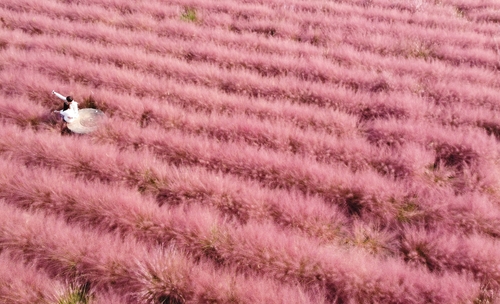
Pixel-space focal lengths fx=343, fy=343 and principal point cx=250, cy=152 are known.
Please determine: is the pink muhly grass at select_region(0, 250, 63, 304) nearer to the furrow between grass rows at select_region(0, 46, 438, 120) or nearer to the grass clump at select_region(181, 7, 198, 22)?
the furrow between grass rows at select_region(0, 46, 438, 120)

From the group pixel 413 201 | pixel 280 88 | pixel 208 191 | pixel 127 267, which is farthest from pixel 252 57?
pixel 127 267

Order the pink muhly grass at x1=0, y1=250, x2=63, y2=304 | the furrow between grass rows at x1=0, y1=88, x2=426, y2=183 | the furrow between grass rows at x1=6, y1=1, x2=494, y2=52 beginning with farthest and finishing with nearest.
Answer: the furrow between grass rows at x1=6, y1=1, x2=494, y2=52 → the furrow between grass rows at x1=0, y1=88, x2=426, y2=183 → the pink muhly grass at x1=0, y1=250, x2=63, y2=304

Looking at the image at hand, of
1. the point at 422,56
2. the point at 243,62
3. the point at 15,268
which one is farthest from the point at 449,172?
the point at 15,268

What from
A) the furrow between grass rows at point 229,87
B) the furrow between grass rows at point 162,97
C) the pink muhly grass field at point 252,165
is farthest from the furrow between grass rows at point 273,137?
the furrow between grass rows at point 229,87

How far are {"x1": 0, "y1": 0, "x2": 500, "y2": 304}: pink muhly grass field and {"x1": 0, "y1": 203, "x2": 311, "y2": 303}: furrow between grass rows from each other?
0.01m

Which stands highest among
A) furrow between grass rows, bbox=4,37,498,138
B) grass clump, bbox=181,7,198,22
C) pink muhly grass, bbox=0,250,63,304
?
grass clump, bbox=181,7,198,22

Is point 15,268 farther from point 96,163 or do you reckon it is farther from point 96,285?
point 96,163

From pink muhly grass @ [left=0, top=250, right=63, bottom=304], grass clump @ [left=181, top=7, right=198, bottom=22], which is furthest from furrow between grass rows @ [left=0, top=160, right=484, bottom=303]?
grass clump @ [left=181, top=7, right=198, bottom=22]

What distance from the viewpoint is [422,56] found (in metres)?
5.34

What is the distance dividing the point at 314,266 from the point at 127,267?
1.36m

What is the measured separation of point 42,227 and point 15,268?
0.36 meters

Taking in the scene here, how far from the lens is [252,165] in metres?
3.38

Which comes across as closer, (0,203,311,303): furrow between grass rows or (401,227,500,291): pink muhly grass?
(0,203,311,303): furrow between grass rows

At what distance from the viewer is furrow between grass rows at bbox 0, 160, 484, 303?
231 cm
